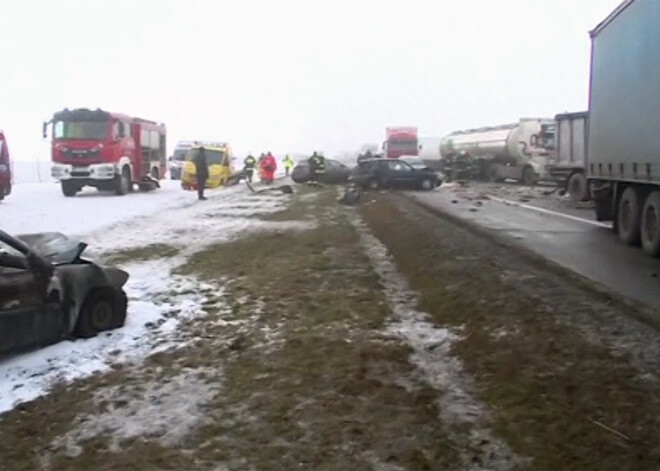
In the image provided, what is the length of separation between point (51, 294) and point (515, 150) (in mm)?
35855

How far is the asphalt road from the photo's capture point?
9508 mm

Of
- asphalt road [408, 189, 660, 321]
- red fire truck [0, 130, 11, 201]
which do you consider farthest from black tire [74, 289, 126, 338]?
red fire truck [0, 130, 11, 201]

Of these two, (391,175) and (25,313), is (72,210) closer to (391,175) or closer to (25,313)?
(391,175)

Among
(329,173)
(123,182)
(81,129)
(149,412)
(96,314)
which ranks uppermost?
(81,129)

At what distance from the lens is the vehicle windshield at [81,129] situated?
27812mm

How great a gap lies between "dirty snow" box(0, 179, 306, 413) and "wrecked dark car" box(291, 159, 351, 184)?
1962cm

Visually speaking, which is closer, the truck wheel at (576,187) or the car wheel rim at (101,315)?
the car wheel rim at (101,315)

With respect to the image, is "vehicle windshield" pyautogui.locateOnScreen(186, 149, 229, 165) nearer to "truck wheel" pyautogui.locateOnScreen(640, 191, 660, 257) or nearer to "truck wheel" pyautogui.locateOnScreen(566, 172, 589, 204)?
"truck wheel" pyautogui.locateOnScreen(566, 172, 589, 204)

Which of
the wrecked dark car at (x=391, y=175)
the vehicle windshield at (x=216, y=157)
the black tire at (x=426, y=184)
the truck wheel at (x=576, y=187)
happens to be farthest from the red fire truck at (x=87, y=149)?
the truck wheel at (x=576, y=187)

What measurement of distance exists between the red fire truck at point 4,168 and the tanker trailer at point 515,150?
76.0ft

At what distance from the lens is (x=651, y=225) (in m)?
12.5

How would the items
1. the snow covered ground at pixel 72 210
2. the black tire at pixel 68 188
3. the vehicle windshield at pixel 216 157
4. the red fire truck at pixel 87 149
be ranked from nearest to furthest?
the snow covered ground at pixel 72 210 → the red fire truck at pixel 87 149 → the black tire at pixel 68 188 → the vehicle windshield at pixel 216 157

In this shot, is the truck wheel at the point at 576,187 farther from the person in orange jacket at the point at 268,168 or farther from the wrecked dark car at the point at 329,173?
the person in orange jacket at the point at 268,168

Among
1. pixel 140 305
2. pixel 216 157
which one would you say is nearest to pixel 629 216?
pixel 140 305
